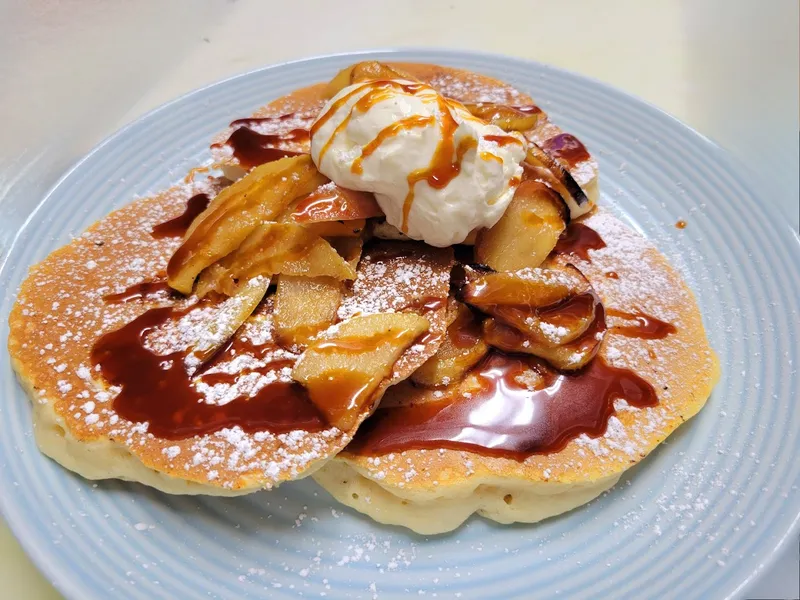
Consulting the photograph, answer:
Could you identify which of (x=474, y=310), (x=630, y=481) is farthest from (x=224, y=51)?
(x=630, y=481)

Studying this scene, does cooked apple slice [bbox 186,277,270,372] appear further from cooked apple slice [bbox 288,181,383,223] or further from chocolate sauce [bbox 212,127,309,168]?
chocolate sauce [bbox 212,127,309,168]

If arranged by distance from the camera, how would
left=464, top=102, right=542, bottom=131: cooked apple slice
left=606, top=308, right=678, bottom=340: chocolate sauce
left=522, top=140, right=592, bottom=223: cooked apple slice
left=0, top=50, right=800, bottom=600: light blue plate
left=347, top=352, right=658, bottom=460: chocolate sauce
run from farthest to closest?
left=464, top=102, right=542, bottom=131: cooked apple slice, left=522, top=140, right=592, bottom=223: cooked apple slice, left=606, top=308, right=678, bottom=340: chocolate sauce, left=347, top=352, right=658, bottom=460: chocolate sauce, left=0, top=50, right=800, bottom=600: light blue plate

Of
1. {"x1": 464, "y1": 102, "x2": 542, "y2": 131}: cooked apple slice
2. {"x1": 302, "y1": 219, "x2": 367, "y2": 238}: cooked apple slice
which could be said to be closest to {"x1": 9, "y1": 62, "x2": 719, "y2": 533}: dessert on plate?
{"x1": 302, "y1": 219, "x2": 367, "y2": 238}: cooked apple slice

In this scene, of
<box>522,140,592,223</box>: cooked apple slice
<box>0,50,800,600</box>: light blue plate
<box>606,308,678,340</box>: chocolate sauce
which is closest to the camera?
<box>0,50,800,600</box>: light blue plate

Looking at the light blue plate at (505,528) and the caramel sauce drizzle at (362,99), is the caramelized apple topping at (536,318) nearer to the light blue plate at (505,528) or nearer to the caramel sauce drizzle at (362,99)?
the light blue plate at (505,528)

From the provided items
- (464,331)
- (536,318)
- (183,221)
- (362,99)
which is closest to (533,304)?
(536,318)

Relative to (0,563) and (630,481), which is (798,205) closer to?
(630,481)

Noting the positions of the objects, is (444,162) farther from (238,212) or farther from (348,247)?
(238,212)

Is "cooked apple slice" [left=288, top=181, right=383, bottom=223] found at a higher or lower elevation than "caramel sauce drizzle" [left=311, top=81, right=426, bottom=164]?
lower
